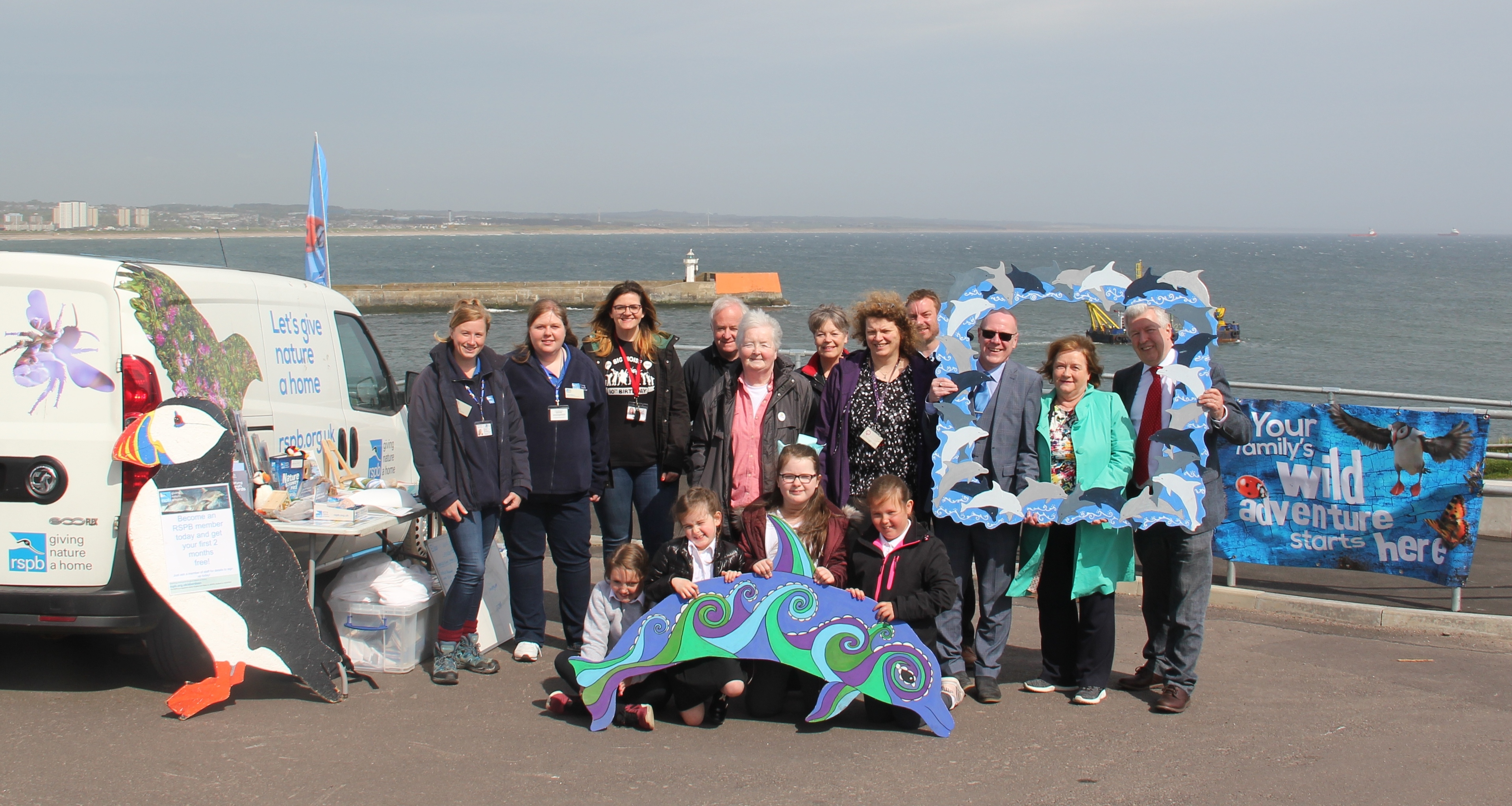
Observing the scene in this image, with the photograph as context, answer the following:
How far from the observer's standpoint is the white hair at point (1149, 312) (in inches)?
194

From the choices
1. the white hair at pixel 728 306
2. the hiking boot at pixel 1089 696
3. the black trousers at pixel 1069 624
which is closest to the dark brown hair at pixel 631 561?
the white hair at pixel 728 306

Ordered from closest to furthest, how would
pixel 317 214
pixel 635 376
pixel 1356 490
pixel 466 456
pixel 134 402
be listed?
pixel 134 402 < pixel 466 456 < pixel 635 376 < pixel 1356 490 < pixel 317 214

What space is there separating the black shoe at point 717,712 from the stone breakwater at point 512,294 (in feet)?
190

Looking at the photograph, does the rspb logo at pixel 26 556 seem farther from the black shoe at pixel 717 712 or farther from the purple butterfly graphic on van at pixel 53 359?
the black shoe at pixel 717 712

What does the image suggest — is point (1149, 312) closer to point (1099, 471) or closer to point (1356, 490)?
point (1099, 471)

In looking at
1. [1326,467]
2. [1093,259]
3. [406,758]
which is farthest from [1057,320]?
[1093,259]

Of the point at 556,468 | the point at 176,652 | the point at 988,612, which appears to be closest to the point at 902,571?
the point at 988,612

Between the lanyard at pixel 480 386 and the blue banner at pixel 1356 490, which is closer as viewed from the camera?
the lanyard at pixel 480 386

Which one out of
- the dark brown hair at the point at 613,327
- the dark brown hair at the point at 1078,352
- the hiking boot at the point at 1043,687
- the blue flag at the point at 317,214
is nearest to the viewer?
the dark brown hair at the point at 1078,352

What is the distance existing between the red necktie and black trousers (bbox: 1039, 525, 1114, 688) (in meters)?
0.39

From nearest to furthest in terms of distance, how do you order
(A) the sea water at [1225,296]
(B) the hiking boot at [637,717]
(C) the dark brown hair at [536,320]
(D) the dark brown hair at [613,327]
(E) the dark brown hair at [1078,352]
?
(B) the hiking boot at [637,717] → (E) the dark brown hair at [1078,352] → (C) the dark brown hair at [536,320] → (D) the dark brown hair at [613,327] → (A) the sea water at [1225,296]

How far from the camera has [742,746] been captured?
438 cm

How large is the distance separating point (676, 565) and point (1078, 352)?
1.97 meters

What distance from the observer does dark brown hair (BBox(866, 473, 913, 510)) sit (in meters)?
4.72
